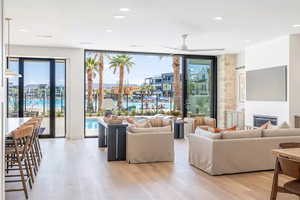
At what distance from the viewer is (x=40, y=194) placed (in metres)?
3.91

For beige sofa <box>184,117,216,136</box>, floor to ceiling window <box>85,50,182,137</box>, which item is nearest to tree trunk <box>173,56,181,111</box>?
floor to ceiling window <box>85,50,182,137</box>

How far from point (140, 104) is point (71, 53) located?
286 centimetres

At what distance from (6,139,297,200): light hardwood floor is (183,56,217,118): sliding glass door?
15.0ft

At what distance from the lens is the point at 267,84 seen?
7.91 meters

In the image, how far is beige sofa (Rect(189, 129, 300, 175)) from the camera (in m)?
4.84

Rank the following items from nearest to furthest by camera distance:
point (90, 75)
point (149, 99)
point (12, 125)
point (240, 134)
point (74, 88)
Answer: point (12, 125) → point (240, 134) → point (74, 88) → point (90, 75) → point (149, 99)

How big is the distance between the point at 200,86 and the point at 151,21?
5.16 m

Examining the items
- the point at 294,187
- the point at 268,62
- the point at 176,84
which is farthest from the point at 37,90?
the point at 294,187

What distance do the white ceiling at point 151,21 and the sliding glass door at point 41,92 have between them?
0.98m

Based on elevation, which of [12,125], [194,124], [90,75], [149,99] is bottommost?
[194,124]

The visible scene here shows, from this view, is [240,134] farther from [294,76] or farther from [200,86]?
[200,86]

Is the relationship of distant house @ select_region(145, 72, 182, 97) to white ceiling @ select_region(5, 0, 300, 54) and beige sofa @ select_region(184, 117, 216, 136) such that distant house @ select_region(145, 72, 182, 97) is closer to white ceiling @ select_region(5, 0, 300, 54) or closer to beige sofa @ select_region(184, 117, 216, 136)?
beige sofa @ select_region(184, 117, 216, 136)

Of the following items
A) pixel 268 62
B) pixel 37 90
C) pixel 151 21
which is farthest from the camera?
pixel 37 90

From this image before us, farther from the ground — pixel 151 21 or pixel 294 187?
pixel 151 21
